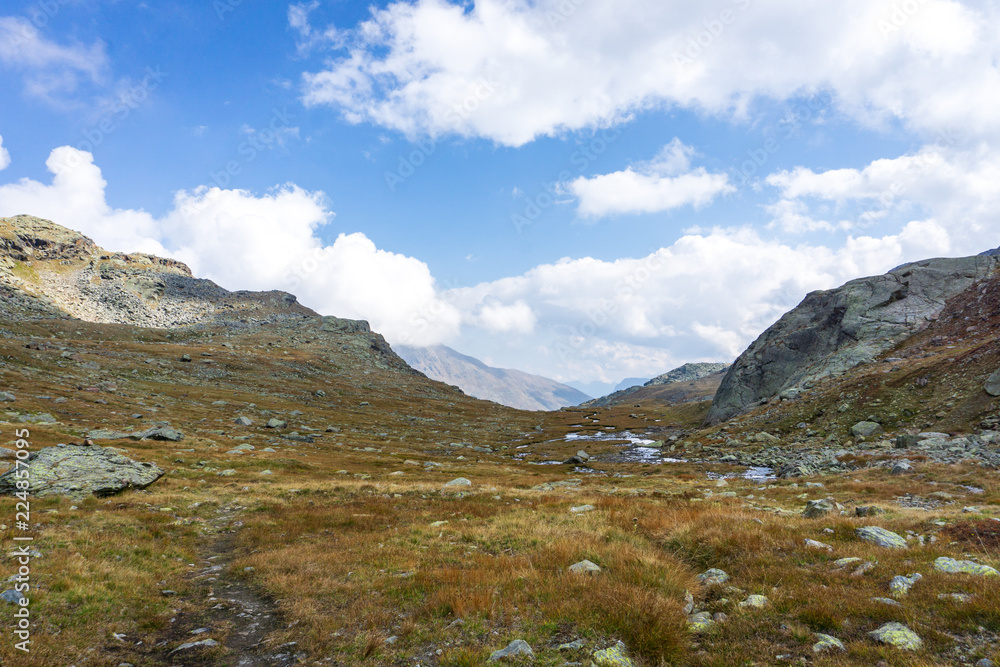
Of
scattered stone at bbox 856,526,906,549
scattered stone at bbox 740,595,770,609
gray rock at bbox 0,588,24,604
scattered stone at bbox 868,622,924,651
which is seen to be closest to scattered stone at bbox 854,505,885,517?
scattered stone at bbox 856,526,906,549

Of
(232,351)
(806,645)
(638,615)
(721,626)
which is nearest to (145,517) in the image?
(638,615)

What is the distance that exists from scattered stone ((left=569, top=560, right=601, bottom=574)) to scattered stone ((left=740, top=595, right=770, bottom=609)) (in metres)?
3.37

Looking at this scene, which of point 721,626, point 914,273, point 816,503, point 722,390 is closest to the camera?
point 721,626

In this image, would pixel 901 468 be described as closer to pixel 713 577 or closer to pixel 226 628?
pixel 713 577

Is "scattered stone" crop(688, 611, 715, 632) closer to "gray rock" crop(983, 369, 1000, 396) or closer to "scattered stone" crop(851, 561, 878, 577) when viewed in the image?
"scattered stone" crop(851, 561, 878, 577)

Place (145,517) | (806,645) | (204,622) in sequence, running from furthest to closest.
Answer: (145,517), (204,622), (806,645)

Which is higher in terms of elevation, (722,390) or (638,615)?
(722,390)

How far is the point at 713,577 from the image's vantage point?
10.1 metres

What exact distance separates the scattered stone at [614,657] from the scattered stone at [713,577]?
3753 mm

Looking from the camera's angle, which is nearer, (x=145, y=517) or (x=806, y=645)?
(x=806, y=645)

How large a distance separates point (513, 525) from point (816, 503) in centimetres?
1210

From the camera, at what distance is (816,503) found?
654 inches

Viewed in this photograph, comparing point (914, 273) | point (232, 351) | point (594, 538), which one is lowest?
point (594, 538)

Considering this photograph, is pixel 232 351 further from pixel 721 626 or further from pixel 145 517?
pixel 721 626
